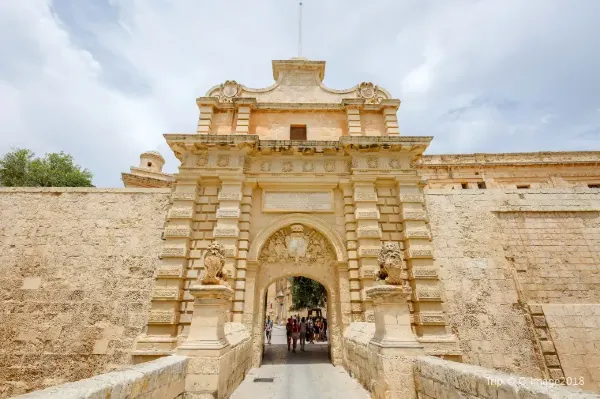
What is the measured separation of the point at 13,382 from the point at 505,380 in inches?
486

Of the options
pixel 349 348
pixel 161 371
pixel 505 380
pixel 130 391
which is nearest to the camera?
pixel 505 380

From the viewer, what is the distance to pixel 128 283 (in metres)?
9.69

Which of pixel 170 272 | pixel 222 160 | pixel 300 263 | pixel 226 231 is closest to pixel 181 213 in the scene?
pixel 226 231

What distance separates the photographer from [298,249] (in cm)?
1014

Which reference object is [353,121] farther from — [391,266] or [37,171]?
[37,171]

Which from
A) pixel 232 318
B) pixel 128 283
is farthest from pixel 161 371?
pixel 128 283

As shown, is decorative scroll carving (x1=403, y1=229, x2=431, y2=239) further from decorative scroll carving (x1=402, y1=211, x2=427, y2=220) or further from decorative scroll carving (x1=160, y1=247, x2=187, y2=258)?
decorative scroll carving (x1=160, y1=247, x2=187, y2=258)

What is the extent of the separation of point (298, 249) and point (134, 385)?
7.14m

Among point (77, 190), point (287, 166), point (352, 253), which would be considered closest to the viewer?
point (352, 253)

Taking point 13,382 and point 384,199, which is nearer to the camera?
point 13,382

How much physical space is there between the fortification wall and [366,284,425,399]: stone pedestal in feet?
17.8

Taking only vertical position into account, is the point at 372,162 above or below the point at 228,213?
above

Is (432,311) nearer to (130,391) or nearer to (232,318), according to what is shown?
(232,318)

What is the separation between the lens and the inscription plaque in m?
10.5
